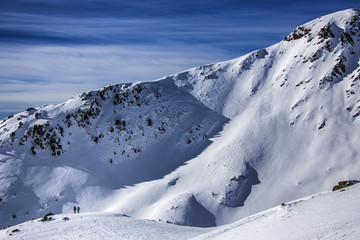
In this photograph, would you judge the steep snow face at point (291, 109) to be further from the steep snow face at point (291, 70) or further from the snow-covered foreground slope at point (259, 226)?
the snow-covered foreground slope at point (259, 226)

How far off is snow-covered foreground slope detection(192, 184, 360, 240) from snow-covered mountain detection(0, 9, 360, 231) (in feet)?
64.1

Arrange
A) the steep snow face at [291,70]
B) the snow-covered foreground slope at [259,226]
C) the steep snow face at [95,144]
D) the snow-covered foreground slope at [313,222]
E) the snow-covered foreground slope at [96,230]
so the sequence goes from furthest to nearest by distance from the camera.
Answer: the steep snow face at [291,70]
the steep snow face at [95,144]
the snow-covered foreground slope at [96,230]
the snow-covered foreground slope at [259,226]
the snow-covered foreground slope at [313,222]

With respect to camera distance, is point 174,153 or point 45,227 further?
point 174,153

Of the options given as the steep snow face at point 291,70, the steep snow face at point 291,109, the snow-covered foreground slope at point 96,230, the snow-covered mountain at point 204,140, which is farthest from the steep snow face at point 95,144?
the snow-covered foreground slope at point 96,230

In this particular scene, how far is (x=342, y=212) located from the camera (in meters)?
13.7

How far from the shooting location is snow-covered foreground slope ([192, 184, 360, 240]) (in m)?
12.0

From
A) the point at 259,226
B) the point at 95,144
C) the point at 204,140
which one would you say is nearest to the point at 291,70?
the point at 204,140

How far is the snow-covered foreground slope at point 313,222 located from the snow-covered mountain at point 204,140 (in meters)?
19.5

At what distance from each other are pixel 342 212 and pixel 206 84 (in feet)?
156

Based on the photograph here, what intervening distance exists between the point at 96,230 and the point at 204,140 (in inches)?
1108

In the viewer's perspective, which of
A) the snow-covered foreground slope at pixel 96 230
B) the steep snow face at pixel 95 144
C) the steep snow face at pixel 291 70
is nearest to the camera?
the snow-covered foreground slope at pixel 96 230

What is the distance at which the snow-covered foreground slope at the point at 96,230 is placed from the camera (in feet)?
75.7

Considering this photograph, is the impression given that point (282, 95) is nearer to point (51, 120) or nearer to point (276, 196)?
point (276, 196)

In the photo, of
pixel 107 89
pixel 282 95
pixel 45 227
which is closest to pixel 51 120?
pixel 107 89
